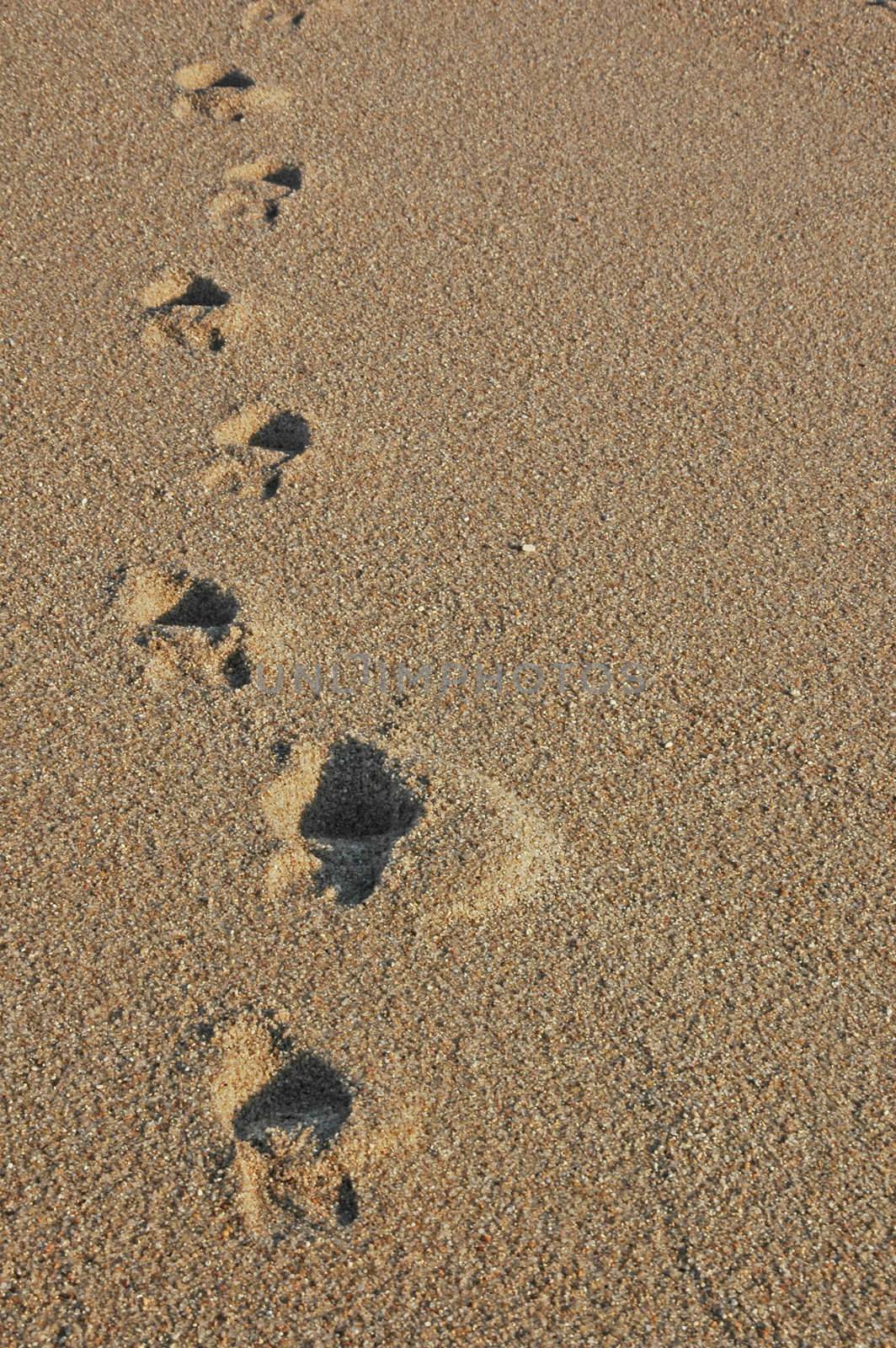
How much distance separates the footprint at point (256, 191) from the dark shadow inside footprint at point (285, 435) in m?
0.74

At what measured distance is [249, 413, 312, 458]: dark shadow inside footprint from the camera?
2.76 m

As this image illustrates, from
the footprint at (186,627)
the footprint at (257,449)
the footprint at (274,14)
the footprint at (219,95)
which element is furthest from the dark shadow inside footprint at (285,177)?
the footprint at (186,627)

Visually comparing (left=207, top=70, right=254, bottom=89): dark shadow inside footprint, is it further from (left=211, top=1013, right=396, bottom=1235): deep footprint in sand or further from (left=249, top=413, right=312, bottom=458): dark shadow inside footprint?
(left=211, top=1013, right=396, bottom=1235): deep footprint in sand

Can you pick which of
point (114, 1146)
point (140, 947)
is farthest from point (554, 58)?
point (114, 1146)

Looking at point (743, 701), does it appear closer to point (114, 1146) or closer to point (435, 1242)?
point (435, 1242)

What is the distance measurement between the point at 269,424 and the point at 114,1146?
155 cm

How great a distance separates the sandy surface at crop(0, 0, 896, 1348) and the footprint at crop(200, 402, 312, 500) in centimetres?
1

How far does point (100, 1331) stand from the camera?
5.18 feet

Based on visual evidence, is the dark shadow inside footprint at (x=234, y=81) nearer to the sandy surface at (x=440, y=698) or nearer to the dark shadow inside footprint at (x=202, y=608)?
the sandy surface at (x=440, y=698)

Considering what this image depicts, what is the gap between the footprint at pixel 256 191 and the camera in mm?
3299

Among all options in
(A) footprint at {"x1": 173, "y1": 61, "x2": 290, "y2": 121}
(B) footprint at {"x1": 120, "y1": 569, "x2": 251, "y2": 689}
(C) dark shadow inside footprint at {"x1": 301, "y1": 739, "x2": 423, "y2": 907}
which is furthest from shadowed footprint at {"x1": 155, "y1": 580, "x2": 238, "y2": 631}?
(A) footprint at {"x1": 173, "y1": 61, "x2": 290, "y2": 121}

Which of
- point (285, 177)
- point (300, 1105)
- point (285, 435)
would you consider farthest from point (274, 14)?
point (300, 1105)

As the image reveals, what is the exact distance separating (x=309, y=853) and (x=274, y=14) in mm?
2930

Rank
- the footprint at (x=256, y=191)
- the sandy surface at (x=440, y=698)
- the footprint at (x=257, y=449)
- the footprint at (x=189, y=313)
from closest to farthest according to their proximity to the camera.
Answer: the sandy surface at (x=440, y=698) < the footprint at (x=257, y=449) < the footprint at (x=189, y=313) < the footprint at (x=256, y=191)
